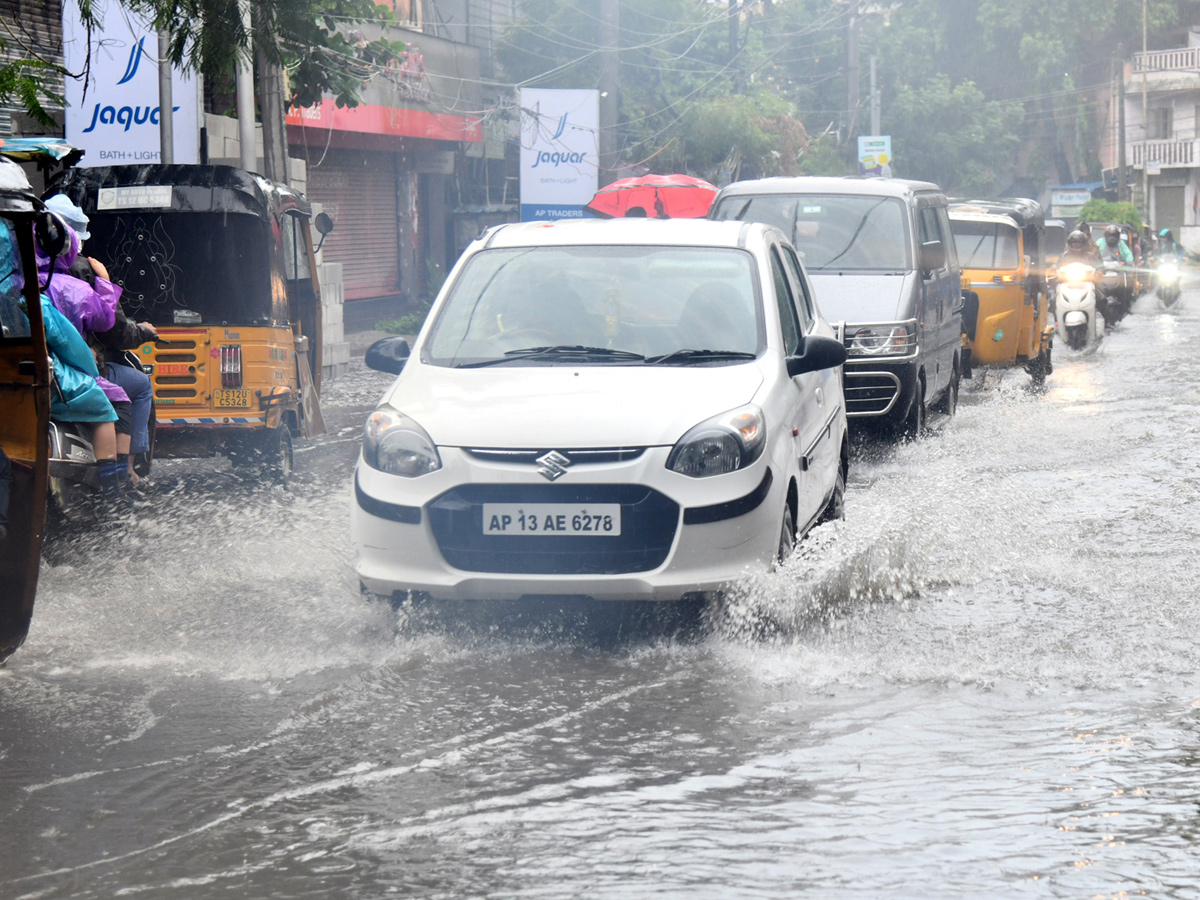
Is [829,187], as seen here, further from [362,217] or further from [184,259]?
[362,217]

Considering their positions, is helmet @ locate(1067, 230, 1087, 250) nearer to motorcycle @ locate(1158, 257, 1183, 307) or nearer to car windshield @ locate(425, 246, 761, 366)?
motorcycle @ locate(1158, 257, 1183, 307)

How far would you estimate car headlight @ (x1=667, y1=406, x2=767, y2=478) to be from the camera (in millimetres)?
5938

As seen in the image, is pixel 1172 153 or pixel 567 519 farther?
pixel 1172 153

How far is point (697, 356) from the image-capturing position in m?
6.67

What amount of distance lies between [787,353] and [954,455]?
16.9 ft

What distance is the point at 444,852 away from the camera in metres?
4.04

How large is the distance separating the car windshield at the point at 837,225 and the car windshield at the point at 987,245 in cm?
445

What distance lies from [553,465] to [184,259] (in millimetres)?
6041

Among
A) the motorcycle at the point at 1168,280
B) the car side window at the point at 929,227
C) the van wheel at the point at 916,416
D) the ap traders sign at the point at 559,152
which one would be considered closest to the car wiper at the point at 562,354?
the van wheel at the point at 916,416

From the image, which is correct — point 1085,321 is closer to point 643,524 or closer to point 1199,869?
point 643,524

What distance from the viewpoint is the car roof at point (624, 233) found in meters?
7.32

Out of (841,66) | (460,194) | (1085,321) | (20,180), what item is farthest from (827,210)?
(841,66)

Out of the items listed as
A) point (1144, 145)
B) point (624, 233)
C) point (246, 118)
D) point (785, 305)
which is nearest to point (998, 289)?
point (246, 118)

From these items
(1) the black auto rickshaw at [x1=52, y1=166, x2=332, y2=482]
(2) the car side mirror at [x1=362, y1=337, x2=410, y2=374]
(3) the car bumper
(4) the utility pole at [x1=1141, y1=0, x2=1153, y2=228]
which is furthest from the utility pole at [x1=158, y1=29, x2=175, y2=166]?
(4) the utility pole at [x1=1141, y1=0, x2=1153, y2=228]
